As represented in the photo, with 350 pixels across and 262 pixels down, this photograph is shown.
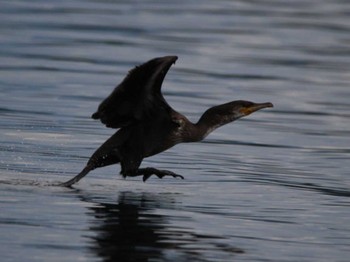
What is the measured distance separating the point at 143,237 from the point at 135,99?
2.24 metres

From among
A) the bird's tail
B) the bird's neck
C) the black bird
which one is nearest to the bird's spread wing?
the black bird

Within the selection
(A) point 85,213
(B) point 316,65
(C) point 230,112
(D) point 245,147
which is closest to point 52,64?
(B) point 316,65

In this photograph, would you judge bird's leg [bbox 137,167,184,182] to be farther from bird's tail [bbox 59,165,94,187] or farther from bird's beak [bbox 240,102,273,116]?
bird's beak [bbox 240,102,273,116]

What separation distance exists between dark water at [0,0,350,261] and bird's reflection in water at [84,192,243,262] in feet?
0.06

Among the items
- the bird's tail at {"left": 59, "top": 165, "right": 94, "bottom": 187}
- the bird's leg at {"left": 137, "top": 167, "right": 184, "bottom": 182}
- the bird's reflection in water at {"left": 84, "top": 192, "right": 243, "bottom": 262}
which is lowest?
the bird's reflection in water at {"left": 84, "top": 192, "right": 243, "bottom": 262}

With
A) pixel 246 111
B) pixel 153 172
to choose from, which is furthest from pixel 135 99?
pixel 246 111

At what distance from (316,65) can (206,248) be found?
44.7ft

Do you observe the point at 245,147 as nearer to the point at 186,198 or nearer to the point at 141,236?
the point at 186,198

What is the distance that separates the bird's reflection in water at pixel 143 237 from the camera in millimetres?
10664

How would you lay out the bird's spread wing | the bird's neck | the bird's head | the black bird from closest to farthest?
the bird's spread wing
the black bird
the bird's neck
the bird's head

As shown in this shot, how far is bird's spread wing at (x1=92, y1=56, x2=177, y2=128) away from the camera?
1275 cm

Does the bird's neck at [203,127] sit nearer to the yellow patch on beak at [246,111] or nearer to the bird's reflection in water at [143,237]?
the yellow patch on beak at [246,111]

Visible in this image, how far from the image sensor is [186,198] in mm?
13133

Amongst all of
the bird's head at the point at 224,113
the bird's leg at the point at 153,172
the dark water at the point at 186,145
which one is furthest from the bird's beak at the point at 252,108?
the bird's leg at the point at 153,172
